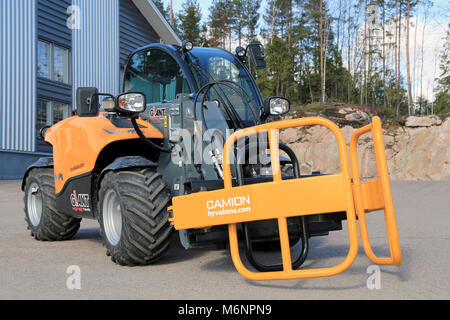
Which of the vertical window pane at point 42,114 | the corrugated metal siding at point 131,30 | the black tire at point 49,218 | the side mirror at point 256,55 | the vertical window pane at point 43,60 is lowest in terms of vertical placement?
the black tire at point 49,218

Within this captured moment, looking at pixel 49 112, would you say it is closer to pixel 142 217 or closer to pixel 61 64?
pixel 61 64

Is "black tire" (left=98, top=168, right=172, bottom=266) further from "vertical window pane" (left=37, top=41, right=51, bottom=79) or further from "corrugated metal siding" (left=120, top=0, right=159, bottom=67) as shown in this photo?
"corrugated metal siding" (left=120, top=0, right=159, bottom=67)

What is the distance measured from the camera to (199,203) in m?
4.47

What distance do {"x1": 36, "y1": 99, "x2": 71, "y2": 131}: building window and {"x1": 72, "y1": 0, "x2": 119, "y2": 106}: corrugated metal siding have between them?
1.02 m

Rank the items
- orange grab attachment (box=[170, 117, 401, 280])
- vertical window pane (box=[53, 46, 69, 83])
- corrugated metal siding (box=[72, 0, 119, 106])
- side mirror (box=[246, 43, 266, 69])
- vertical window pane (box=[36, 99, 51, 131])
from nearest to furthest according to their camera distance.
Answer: orange grab attachment (box=[170, 117, 401, 280]) → side mirror (box=[246, 43, 266, 69]) → vertical window pane (box=[36, 99, 51, 131]) → vertical window pane (box=[53, 46, 69, 83]) → corrugated metal siding (box=[72, 0, 119, 106])

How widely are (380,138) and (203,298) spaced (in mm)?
1840

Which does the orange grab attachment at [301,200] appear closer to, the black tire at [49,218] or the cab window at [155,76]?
the cab window at [155,76]

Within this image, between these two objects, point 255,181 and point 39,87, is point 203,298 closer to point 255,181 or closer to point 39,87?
point 255,181

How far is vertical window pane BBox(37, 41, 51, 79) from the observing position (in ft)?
64.4

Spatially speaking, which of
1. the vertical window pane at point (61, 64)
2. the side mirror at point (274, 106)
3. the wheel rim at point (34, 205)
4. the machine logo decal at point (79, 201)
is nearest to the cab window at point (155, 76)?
the side mirror at point (274, 106)

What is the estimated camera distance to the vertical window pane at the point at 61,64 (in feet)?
67.3

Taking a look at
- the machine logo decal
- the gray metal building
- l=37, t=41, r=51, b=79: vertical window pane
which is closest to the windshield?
the machine logo decal

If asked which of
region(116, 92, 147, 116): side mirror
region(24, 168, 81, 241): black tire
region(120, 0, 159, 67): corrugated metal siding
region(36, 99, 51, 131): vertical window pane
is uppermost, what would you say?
region(120, 0, 159, 67): corrugated metal siding

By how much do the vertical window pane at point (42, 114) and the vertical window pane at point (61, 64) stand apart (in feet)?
3.86
